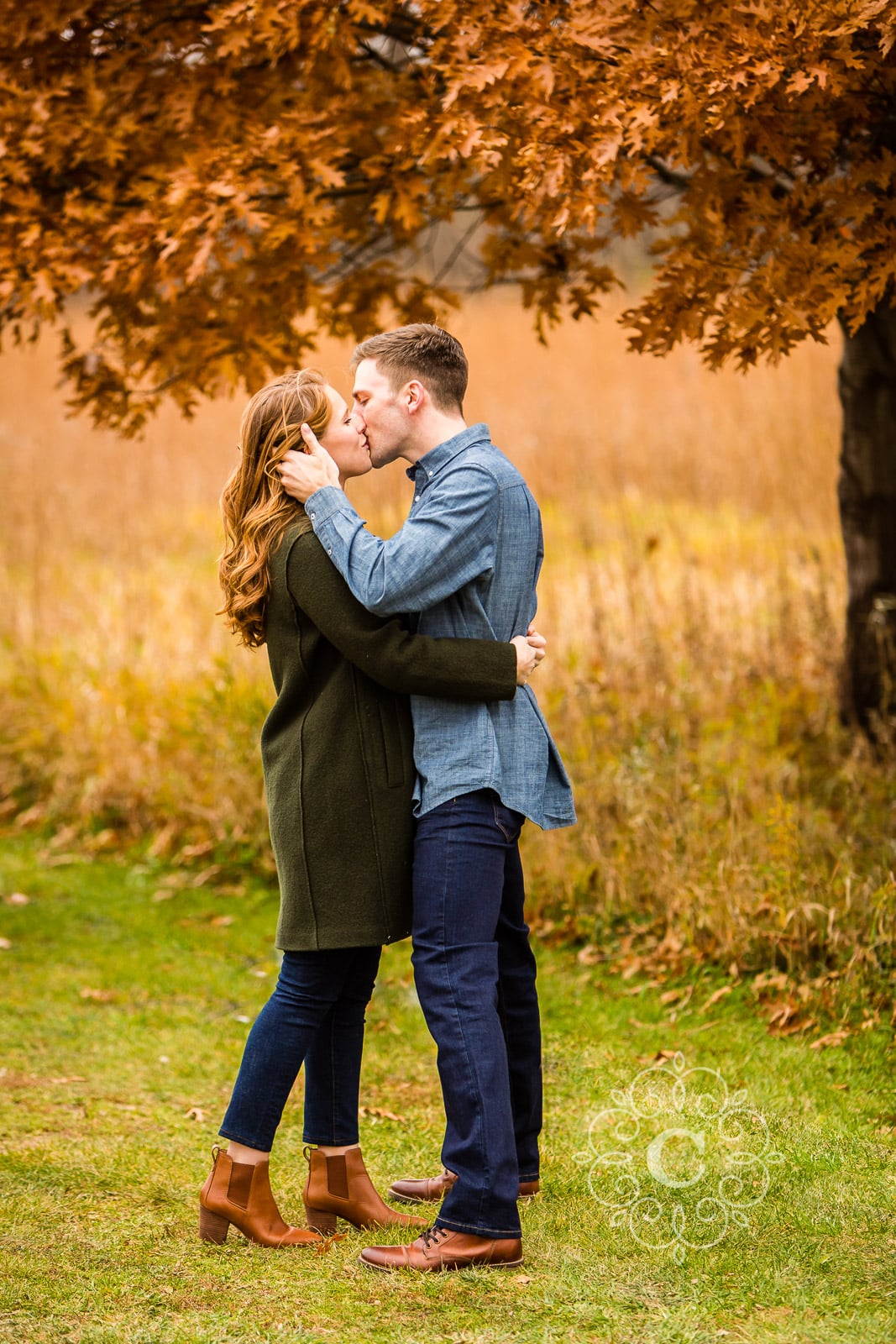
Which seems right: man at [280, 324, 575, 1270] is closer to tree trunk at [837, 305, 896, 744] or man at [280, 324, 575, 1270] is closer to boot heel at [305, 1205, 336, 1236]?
boot heel at [305, 1205, 336, 1236]

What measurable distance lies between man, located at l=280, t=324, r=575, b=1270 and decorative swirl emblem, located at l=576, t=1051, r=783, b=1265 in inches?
19.0

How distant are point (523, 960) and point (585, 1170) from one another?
68 centimetres

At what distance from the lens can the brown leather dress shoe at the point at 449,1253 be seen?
2879 mm

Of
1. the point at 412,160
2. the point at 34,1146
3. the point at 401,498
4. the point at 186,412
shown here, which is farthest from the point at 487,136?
the point at 401,498

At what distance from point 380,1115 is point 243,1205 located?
115 centimetres

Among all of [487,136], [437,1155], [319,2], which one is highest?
[319,2]

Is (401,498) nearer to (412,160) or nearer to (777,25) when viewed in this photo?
(412,160)

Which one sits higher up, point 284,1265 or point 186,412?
point 186,412

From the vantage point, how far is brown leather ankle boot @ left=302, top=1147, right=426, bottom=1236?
322cm

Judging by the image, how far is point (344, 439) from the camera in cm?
310

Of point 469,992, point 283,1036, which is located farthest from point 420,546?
point 283,1036

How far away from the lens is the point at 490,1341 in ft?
8.64

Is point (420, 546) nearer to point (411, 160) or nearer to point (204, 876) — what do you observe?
point (411, 160)

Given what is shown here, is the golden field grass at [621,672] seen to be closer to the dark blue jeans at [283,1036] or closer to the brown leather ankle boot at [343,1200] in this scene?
the brown leather ankle boot at [343,1200]
